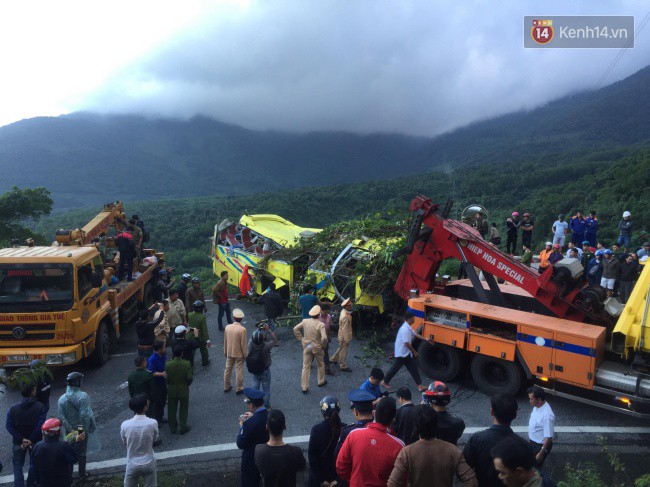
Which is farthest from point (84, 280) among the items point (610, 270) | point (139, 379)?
point (610, 270)

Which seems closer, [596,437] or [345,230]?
[596,437]

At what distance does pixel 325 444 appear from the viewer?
15.8ft

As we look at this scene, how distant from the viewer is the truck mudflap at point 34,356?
8914 mm

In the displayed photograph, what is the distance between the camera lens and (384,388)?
8930 mm

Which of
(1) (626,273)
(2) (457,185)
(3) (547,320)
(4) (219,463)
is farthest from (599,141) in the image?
(4) (219,463)

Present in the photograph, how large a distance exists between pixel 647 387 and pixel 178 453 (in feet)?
22.1

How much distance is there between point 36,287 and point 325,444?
7.20 metres

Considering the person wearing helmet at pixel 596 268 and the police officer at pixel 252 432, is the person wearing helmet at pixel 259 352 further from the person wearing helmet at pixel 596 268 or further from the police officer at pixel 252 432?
the person wearing helmet at pixel 596 268

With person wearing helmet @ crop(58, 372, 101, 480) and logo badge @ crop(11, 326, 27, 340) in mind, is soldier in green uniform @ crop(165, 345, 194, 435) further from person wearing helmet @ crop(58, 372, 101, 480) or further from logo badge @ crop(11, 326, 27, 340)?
logo badge @ crop(11, 326, 27, 340)

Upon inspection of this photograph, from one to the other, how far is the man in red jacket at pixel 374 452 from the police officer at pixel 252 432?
138 cm

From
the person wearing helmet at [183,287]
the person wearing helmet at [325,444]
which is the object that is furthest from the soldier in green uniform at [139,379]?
the person wearing helmet at [183,287]

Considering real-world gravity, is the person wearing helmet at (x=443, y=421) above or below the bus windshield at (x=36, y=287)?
below

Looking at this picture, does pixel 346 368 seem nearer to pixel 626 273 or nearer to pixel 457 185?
pixel 626 273

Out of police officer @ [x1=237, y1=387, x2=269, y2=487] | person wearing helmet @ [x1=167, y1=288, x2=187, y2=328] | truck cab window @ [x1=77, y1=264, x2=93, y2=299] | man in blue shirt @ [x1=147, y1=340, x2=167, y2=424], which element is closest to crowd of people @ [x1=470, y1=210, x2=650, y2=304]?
police officer @ [x1=237, y1=387, x2=269, y2=487]
